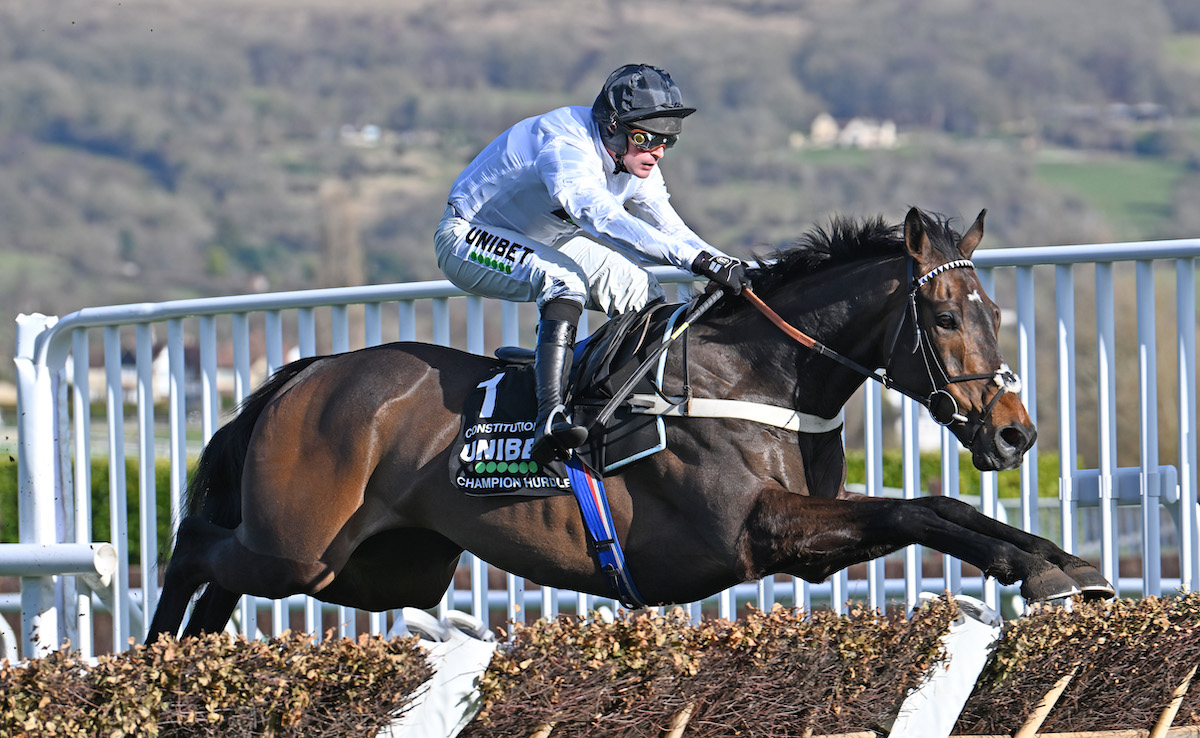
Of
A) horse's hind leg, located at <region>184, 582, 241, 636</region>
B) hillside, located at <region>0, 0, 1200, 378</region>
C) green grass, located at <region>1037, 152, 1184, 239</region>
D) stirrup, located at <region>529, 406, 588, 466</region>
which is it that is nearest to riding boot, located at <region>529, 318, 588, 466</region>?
stirrup, located at <region>529, 406, 588, 466</region>

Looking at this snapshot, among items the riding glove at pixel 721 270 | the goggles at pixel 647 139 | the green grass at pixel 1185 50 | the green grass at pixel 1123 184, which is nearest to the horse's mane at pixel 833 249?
the riding glove at pixel 721 270

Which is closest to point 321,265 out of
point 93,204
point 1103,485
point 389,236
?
point 389,236

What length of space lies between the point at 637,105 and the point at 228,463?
1962mm

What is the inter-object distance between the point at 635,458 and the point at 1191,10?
401ft

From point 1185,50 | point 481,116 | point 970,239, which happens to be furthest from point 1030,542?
point 1185,50

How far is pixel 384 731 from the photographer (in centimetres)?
366

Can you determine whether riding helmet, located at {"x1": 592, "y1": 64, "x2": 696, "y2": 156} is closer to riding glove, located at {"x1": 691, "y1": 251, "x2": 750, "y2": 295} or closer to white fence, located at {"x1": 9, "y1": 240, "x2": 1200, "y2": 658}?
riding glove, located at {"x1": 691, "y1": 251, "x2": 750, "y2": 295}

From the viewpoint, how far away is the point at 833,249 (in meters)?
4.54

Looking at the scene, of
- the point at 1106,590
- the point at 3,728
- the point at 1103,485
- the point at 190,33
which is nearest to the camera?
the point at 3,728

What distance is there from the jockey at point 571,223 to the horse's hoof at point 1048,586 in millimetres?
1227

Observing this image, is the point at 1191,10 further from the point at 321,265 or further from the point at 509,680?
the point at 509,680

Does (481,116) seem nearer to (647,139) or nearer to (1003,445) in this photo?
(647,139)

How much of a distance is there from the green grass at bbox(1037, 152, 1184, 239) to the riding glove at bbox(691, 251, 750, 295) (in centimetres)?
7875

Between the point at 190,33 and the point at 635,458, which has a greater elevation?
the point at 190,33
